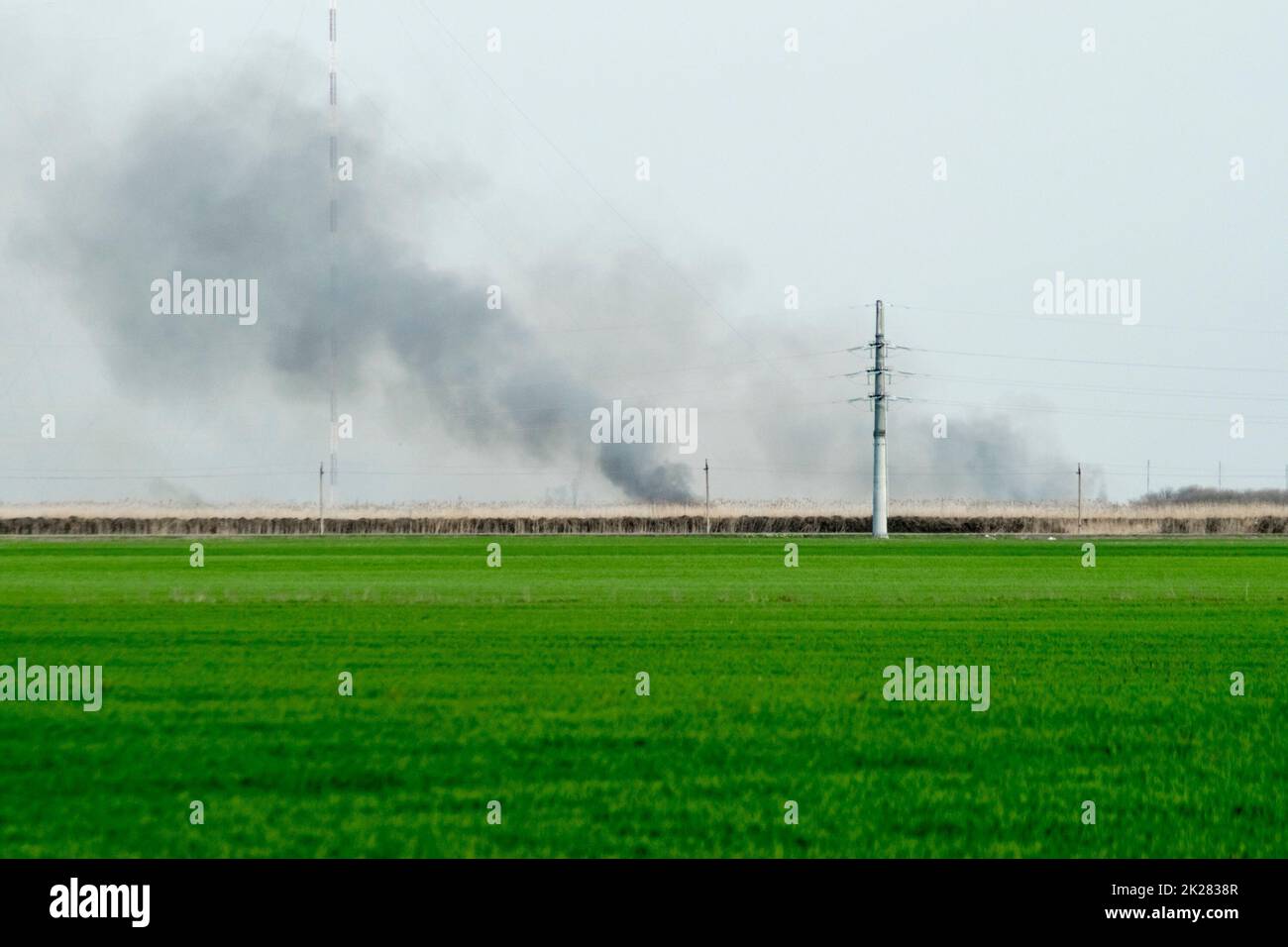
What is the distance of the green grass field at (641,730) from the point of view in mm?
12320

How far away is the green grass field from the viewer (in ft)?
40.4

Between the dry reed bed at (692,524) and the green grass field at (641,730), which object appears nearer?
the green grass field at (641,730)

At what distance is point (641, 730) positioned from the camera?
17.8 m

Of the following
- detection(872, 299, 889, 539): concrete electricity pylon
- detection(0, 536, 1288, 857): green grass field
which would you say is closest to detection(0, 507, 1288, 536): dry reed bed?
detection(872, 299, 889, 539): concrete electricity pylon

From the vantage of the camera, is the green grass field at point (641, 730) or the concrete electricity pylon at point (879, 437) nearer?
the green grass field at point (641, 730)

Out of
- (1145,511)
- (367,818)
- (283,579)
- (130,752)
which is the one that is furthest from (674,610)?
(1145,511)

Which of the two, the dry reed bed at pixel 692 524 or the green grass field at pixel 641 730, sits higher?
the dry reed bed at pixel 692 524

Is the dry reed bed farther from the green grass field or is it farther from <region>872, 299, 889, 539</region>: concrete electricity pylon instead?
the green grass field

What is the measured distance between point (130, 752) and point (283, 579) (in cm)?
3681

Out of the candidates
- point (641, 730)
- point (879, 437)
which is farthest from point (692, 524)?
point (641, 730)

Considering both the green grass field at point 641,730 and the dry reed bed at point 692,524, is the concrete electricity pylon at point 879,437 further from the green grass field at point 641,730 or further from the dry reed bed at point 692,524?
the green grass field at point 641,730

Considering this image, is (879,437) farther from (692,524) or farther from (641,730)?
(641,730)

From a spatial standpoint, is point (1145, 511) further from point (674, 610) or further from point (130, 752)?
point (130, 752)

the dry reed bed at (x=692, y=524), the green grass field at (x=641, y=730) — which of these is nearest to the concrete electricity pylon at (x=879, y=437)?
the dry reed bed at (x=692, y=524)
